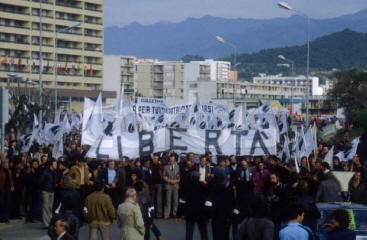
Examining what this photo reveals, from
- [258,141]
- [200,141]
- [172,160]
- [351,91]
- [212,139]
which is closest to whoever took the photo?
[172,160]

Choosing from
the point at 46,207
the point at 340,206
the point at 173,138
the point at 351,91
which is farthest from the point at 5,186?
the point at 351,91

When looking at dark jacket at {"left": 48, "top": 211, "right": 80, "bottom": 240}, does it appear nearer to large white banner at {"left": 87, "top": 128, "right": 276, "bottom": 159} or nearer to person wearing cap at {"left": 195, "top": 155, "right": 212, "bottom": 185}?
person wearing cap at {"left": 195, "top": 155, "right": 212, "bottom": 185}

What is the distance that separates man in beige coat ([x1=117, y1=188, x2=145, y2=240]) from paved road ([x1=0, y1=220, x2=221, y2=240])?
5.22m

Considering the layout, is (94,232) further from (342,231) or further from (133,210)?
(342,231)

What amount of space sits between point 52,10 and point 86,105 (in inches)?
3661

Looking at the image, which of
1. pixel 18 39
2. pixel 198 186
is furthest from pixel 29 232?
pixel 18 39

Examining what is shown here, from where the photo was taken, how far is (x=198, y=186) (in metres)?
17.8

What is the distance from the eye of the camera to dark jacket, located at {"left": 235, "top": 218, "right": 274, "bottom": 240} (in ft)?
37.2

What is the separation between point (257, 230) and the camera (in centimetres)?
1140

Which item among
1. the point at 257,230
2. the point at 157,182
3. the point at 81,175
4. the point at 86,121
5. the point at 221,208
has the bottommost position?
the point at 157,182

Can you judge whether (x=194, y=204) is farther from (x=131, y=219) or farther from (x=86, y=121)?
(x=86, y=121)

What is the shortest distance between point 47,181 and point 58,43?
10232 cm

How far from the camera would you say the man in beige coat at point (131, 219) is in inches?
592

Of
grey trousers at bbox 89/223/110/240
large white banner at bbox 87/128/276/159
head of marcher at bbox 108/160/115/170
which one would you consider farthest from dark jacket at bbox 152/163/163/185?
grey trousers at bbox 89/223/110/240
